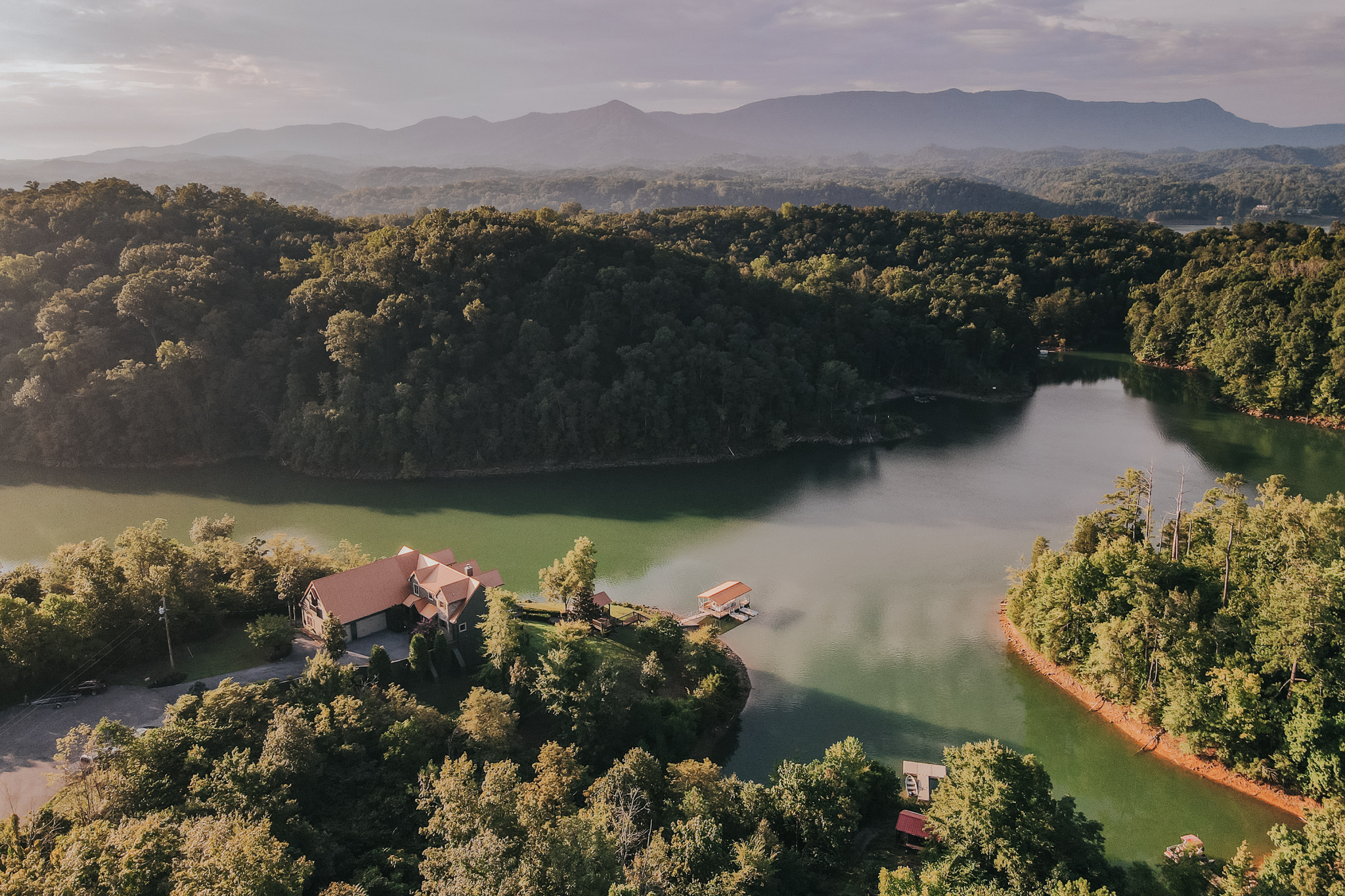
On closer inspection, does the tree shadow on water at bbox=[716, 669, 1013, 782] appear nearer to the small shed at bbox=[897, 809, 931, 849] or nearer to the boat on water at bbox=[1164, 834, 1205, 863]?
the small shed at bbox=[897, 809, 931, 849]

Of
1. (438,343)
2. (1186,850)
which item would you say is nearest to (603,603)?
(1186,850)

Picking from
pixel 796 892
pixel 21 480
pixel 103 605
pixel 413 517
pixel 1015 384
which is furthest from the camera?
pixel 1015 384

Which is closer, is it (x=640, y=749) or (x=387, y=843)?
(x=387, y=843)

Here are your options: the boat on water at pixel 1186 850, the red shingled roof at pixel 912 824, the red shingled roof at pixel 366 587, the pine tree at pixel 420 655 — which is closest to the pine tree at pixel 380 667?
the pine tree at pixel 420 655

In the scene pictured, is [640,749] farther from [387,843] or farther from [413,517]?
[413,517]

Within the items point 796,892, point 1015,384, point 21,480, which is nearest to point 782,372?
point 1015,384

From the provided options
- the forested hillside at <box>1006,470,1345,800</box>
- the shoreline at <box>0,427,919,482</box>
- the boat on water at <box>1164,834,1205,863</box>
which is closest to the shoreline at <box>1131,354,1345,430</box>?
the shoreline at <box>0,427,919,482</box>
